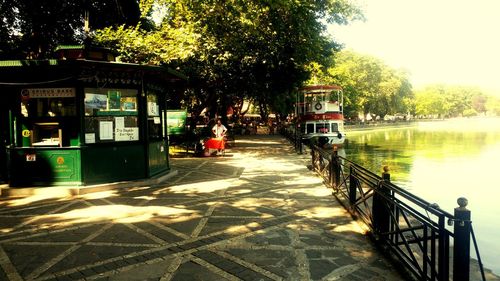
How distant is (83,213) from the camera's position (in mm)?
8055

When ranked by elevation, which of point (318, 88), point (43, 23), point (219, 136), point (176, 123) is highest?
point (43, 23)

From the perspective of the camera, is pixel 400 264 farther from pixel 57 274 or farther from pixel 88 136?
pixel 88 136

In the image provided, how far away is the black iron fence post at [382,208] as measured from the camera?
5735 millimetres

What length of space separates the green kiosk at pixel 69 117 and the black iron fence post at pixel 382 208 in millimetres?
6974

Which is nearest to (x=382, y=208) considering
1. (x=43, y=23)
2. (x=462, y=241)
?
(x=462, y=241)

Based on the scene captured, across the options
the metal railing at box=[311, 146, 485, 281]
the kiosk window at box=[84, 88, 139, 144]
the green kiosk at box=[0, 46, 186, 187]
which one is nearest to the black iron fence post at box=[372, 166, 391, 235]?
the metal railing at box=[311, 146, 485, 281]

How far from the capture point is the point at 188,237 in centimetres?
639

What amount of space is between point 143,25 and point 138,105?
51.3 ft

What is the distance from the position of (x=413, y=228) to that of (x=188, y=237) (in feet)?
11.8

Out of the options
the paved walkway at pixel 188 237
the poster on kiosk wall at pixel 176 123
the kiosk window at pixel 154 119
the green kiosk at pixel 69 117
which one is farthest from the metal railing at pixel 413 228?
the poster on kiosk wall at pixel 176 123

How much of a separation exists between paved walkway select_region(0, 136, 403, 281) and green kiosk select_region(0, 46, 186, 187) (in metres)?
0.89

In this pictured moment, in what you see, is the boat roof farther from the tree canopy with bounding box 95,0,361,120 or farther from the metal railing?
the metal railing

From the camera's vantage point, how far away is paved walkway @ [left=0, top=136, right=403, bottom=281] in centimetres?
503

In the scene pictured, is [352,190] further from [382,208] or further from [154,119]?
[154,119]
